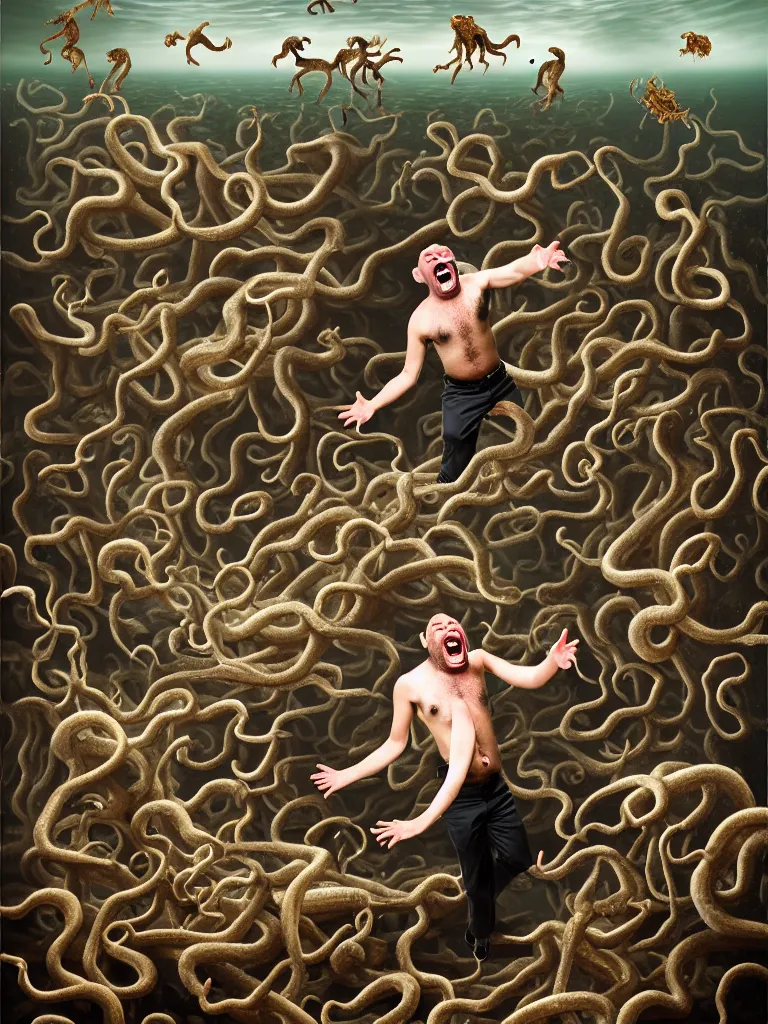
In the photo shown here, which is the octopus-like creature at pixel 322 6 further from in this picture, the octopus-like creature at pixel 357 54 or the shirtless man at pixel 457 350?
the shirtless man at pixel 457 350

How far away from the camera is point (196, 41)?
8.67 feet

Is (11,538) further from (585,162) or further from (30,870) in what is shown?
(585,162)

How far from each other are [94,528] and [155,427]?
0.27 metres

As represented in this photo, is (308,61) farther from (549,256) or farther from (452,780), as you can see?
(452,780)

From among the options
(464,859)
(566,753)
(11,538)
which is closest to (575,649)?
(566,753)

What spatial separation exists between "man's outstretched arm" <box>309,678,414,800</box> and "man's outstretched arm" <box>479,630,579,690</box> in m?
0.18

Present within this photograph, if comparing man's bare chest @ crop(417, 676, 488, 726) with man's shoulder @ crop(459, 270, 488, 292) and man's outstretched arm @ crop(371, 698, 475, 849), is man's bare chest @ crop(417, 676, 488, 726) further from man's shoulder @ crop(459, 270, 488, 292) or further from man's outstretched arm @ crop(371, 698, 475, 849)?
man's shoulder @ crop(459, 270, 488, 292)

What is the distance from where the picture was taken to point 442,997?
252cm

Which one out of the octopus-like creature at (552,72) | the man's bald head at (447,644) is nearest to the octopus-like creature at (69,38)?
the octopus-like creature at (552,72)

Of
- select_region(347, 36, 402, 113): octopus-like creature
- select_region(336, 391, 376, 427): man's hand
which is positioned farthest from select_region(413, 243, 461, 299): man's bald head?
select_region(347, 36, 402, 113): octopus-like creature

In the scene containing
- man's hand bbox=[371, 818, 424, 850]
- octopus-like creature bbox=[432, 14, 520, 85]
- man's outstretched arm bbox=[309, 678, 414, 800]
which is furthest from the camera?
octopus-like creature bbox=[432, 14, 520, 85]

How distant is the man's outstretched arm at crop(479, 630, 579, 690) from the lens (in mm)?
2416

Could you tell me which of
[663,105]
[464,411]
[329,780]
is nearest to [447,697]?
[329,780]

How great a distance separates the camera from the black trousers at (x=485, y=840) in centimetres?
246
